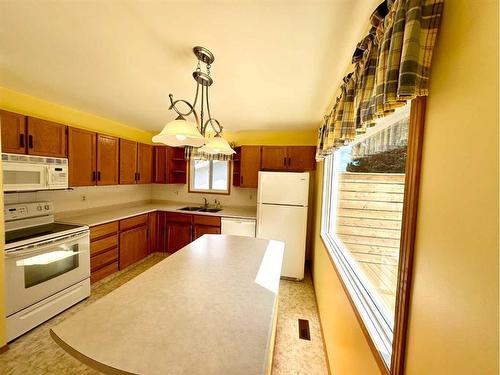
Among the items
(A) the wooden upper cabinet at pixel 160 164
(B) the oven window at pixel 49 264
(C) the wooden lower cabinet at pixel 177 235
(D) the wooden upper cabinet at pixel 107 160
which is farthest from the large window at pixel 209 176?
(B) the oven window at pixel 49 264

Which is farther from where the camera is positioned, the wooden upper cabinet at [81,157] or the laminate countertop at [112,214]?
the laminate countertop at [112,214]

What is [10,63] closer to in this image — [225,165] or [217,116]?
[217,116]

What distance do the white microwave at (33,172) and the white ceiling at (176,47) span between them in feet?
2.44

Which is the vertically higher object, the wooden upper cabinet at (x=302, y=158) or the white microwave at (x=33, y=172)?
the wooden upper cabinet at (x=302, y=158)

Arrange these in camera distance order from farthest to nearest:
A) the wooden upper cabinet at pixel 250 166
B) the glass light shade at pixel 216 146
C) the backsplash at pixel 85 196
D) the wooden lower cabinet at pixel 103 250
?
the wooden upper cabinet at pixel 250 166, the wooden lower cabinet at pixel 103 250, the backsplash at pixel 85 196, the glass light shade at pixel 216 146

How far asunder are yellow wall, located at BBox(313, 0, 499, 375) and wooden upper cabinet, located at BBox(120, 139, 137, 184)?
3626 mm

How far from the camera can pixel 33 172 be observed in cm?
203

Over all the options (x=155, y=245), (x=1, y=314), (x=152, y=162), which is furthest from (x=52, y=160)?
(x=155, y=245)

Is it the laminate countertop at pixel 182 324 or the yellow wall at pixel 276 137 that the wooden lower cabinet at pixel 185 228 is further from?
the laminate countertop at pixel 182 324

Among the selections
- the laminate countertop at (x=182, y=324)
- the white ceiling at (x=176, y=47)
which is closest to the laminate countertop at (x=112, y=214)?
the white ceiling at (x=176, y=47)

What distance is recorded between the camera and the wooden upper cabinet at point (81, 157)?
2479 millimetres

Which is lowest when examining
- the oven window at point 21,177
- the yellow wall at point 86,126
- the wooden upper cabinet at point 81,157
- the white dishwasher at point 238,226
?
the white dishwasher at point 238,226

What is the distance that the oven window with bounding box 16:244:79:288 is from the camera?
6.16 feet

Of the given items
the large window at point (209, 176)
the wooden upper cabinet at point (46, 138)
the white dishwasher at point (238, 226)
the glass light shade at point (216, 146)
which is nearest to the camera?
the glass light shade at point (216, 146)
